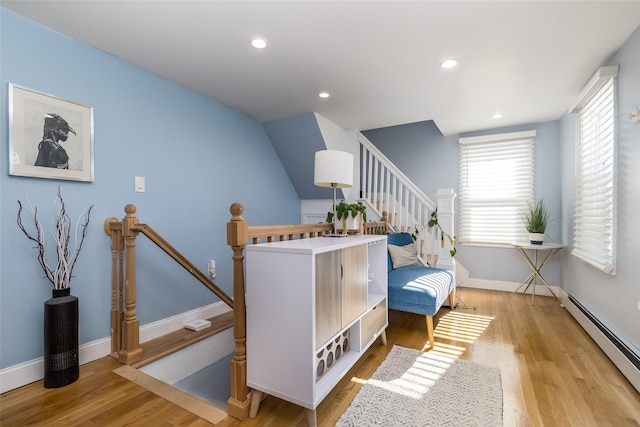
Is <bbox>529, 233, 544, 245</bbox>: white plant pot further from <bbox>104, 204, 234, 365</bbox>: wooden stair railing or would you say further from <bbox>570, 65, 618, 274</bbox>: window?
<bbox>104, 204, 234, 365</bbox>: wooden stair railing

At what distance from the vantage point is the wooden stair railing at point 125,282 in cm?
209

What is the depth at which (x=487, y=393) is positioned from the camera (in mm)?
1785

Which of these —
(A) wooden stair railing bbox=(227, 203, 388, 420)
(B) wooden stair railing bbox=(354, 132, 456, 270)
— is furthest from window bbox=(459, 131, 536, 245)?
(A) wooden stair railing bbox=(227, 203, 388, 420)

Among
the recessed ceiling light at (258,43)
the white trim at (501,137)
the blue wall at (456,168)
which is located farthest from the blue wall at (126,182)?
the white trim at (501,137)

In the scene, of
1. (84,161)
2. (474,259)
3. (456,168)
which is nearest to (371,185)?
(456,168)

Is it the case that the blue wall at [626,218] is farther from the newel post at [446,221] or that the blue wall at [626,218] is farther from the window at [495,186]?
the window at [495,186]

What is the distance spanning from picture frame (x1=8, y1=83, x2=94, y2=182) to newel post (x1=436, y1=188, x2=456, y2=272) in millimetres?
3393

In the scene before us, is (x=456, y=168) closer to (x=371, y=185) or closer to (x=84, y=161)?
(x=371, y=185)

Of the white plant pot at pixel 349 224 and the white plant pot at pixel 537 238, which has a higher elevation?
the white plant pot at pixel 349 224

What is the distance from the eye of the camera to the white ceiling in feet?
5.67

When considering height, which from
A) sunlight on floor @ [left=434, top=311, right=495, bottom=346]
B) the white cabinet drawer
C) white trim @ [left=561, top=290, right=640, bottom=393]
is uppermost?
the white cabinet drawer

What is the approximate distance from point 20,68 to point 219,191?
5.50 ft

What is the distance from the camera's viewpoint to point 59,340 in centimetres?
177

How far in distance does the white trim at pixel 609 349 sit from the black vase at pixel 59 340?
3.45 metres
